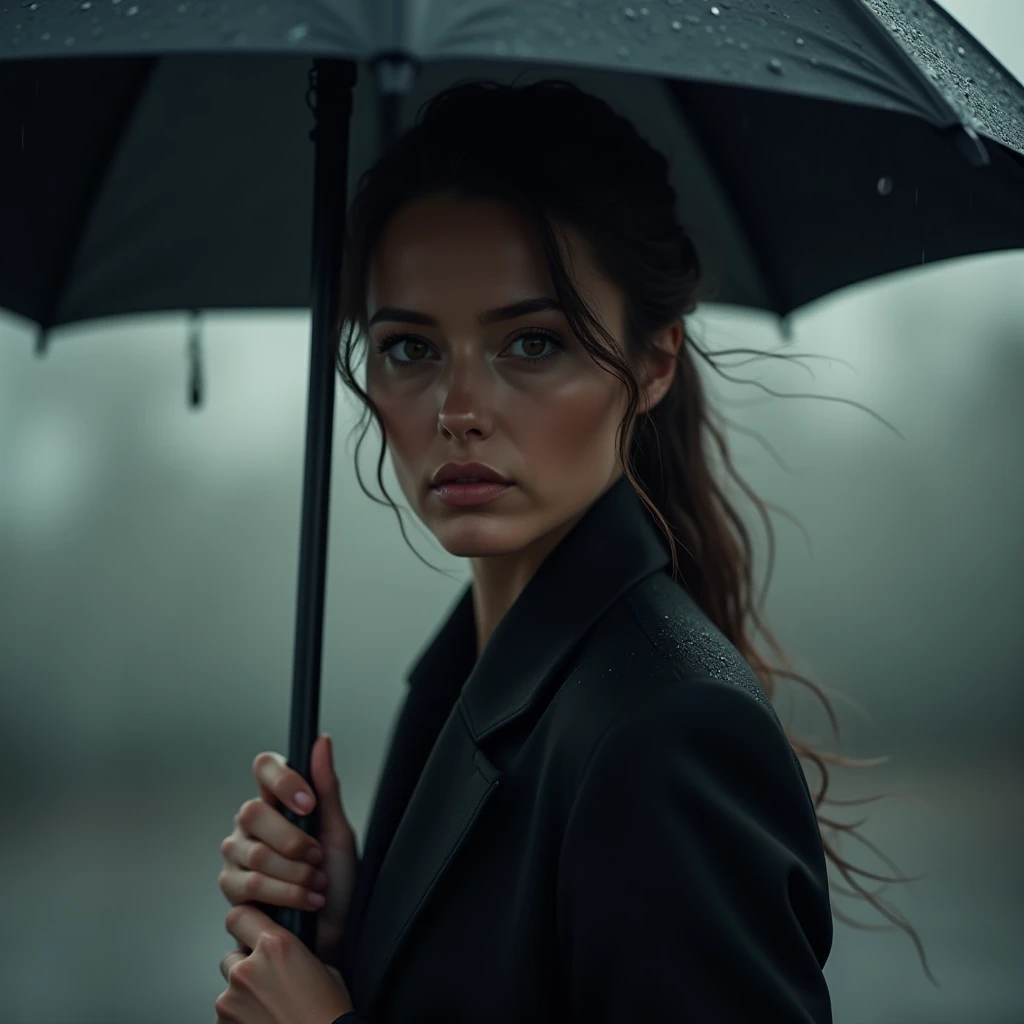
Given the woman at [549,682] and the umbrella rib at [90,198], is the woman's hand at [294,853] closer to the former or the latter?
the woman at [549,682]

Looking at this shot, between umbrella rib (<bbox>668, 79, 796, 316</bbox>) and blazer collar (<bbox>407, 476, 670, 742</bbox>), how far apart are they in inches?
31.9

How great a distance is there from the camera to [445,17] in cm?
112

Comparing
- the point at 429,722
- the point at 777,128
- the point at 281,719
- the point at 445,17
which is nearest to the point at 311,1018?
the point at 429,722

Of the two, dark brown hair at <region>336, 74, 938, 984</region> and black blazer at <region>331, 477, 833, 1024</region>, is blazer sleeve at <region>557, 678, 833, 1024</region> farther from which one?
dark brown hair at <region>336, 74, 938, 984</region>

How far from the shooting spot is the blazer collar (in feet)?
5.38

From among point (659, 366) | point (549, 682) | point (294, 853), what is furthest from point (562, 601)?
point (294, 853)

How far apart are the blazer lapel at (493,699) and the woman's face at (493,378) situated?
0.07 meters

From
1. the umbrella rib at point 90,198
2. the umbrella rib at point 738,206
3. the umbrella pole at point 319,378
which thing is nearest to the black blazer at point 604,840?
the umbrella pole at point 319,378

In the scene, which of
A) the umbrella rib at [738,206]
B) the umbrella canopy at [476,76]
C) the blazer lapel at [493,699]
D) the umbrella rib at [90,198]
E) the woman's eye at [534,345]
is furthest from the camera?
the umbrella rib at [90,198]

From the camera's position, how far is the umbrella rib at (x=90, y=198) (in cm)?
240

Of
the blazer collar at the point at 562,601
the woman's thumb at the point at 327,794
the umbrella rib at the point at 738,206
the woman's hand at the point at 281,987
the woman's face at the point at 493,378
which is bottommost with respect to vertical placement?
the woman's hand at the point at 281,987

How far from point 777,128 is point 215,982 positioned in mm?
4523

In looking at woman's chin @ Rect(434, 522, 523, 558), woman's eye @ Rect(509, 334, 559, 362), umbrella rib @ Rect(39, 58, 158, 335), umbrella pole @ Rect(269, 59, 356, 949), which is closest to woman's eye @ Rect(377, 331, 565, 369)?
woman's eye @ Rect(509, 334, 559, 362)

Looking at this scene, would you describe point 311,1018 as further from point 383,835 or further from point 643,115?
point 643,115
